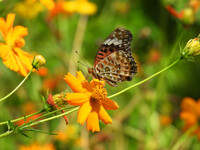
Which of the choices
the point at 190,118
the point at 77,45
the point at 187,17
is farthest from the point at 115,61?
the point at 77,45

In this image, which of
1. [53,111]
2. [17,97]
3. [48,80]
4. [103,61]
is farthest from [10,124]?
[17,97]

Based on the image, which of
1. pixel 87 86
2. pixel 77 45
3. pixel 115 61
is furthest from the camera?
pixel 77 45

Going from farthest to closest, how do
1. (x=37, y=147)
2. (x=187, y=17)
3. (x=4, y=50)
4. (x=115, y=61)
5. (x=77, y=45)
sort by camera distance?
(x=77, y=45) → (x=37, y=147) → (x=187, y=17) → (x=115, y=61) → (x=4, y=50)

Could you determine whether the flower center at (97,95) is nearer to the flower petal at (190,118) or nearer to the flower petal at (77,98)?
the flower petal at (77,98)

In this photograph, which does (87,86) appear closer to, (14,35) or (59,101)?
(59,101)

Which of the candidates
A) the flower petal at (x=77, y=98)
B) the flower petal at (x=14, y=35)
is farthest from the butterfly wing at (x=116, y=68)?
the flower petal at (x=14, y=35)

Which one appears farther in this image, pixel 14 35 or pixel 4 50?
pixel 14 35
